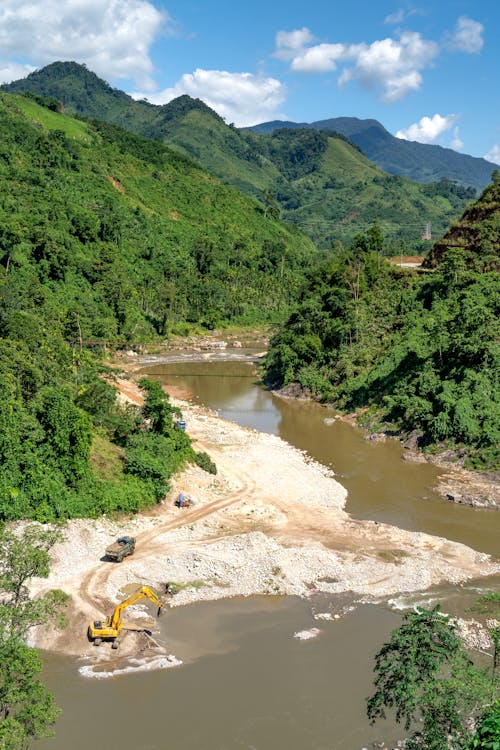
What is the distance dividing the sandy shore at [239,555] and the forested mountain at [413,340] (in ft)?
42.0

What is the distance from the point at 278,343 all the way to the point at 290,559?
45.5 metres

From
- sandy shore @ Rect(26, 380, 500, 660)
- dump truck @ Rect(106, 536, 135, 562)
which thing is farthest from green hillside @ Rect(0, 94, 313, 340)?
dump truck @ Rect(106, 536, 135, 562)

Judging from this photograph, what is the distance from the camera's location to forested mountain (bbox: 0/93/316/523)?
31000 mm

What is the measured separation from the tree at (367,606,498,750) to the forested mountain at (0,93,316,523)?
1835 centimetres

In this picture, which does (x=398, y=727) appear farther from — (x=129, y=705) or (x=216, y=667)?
(x=129, y=705)

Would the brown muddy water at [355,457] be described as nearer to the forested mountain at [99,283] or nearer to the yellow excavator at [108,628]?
the forested mountain at [99,283]

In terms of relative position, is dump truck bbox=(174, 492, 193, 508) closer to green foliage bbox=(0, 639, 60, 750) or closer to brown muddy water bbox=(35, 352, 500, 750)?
brown muddy water bbox=(35, 352, 500, 750)

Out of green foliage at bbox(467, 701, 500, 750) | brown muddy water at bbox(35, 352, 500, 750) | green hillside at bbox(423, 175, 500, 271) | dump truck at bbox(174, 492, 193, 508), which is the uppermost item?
green hillside at bbox(423, 175, 500, 271)

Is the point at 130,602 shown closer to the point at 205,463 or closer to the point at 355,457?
the point at 205,463

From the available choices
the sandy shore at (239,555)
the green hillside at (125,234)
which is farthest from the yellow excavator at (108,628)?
the green hillside at (125,234)

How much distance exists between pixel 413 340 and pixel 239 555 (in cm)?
3347

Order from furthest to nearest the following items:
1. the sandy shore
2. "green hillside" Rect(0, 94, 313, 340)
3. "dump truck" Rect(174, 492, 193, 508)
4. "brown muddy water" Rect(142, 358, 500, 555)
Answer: "green hillside" Rect(0, 94, 313, 340) → "brown muddy water" Rect(142, 358, 500, 555) → "dump truck" Rect(174, 492, 193, 508) → the sandy shore

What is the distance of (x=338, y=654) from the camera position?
901 inches

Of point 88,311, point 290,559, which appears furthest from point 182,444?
point 88,311
